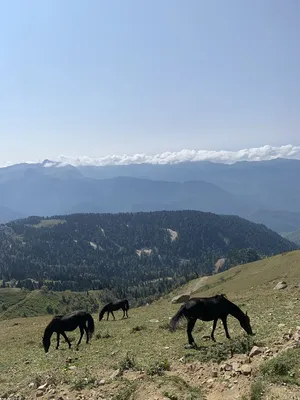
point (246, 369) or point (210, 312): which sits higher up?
point (210, 312)

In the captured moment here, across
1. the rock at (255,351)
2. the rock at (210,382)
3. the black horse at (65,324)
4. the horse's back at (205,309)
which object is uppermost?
the horse's back at (205,309)

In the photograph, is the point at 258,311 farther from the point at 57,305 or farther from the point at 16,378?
the point at 57,305

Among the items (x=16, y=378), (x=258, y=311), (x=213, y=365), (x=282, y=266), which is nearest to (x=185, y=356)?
(x=213, y=365)

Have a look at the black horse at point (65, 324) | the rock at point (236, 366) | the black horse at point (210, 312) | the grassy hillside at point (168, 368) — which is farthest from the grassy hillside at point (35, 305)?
the rock at point (236, 366)

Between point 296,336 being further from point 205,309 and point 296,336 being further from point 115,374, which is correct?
point 115,374

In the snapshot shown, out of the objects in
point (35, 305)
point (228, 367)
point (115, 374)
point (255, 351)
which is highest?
point (255, 351)

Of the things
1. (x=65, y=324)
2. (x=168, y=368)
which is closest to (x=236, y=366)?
(x=168, y=368)

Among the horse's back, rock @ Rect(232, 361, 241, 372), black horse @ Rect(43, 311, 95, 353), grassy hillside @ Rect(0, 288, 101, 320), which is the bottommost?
grassy hillside @ Rect(0, 288, 101, 320)

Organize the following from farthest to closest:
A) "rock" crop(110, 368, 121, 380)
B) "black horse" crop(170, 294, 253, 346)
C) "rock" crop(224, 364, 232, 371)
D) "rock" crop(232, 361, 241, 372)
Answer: "black horse" crop(170, 294, 253, 346), "rock" crop(110, 368, 121, 380), "rock" crop(224, 364, 232, 371), "rock" crop(232, 361, 241, 372)

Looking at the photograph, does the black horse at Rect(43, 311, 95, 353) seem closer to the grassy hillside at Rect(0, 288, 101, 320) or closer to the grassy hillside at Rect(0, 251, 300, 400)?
the grassy hillside at Rect(0, 251, 300, 400)

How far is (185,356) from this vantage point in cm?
1502

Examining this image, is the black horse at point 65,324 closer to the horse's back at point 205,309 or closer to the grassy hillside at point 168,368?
the grassy hillside at point 168,368

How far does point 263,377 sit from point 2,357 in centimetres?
Answer: 1903

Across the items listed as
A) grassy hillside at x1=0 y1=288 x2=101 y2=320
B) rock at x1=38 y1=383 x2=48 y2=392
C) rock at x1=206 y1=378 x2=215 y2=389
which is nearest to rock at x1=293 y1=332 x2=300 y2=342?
rock at x1=206 y1=378 x2=215 y2=389
